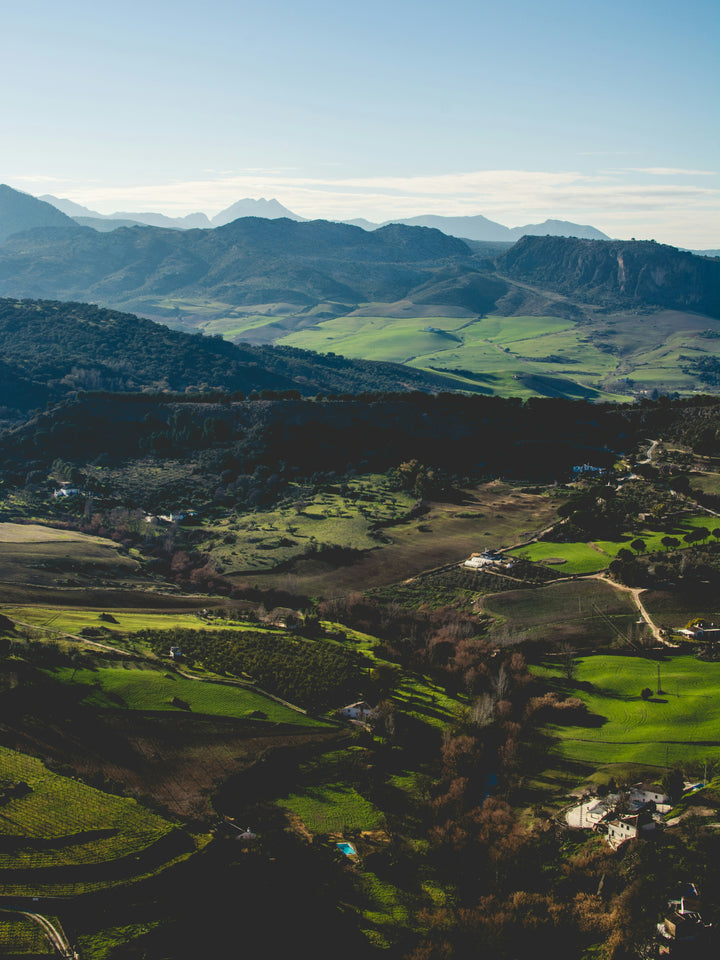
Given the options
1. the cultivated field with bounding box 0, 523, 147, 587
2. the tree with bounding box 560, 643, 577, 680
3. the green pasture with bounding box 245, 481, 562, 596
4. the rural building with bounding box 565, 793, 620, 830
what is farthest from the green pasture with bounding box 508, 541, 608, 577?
the cultivated field with bounding box 0, 523, 147, 587

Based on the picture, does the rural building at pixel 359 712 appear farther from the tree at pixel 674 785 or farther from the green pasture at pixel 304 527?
the green pasture at pixel 304 527

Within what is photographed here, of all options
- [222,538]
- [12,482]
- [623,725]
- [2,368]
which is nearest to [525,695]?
[623,725]

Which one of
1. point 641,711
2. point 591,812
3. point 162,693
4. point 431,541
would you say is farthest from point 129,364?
point 591,812

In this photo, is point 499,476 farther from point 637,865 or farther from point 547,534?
point 637,865

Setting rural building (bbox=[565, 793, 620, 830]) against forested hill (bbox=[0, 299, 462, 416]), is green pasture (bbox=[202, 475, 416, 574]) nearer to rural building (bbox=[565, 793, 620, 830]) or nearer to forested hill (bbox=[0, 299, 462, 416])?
rural building (bbox=[565, 793, 620, 830])

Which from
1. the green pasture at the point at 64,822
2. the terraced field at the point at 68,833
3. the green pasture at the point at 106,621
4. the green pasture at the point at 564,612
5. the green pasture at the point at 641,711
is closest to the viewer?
the terraced field at the point at 68,833

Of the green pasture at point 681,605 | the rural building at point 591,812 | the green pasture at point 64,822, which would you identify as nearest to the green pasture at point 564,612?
the green pasture at point 681,605
